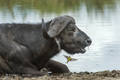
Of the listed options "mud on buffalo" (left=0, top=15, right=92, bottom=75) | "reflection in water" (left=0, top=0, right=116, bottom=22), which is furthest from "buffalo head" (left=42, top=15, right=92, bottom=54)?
"reflection in water" (left=0, top=0, right=116, bottom=22)

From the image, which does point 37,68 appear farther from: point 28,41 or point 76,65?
point 76,65

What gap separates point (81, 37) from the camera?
9242 millimetres

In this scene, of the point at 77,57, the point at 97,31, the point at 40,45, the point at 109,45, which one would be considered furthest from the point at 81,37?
the point at 97,31

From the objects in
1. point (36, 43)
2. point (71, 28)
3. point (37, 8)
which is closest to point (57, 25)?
point (71, 28)

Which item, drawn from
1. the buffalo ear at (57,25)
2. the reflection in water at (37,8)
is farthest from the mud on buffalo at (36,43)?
the reflection in water at (37,8)

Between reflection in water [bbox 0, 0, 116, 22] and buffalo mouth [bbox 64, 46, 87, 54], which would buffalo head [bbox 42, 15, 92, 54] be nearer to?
buffalo mouth [bbox 64, 46, 87, 54]

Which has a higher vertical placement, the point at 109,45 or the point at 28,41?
the point at 28,41

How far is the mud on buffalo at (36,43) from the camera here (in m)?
9.15

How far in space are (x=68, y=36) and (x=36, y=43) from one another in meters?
0.61

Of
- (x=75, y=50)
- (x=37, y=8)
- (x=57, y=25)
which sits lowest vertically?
(x=37, y=8)

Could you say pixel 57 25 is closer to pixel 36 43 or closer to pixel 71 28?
pixel 71 28

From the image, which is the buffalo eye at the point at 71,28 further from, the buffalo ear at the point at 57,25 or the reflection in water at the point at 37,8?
the reflection in water at the point at 37,8

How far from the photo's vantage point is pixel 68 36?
927 centimetres

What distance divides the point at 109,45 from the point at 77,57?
1.78m
